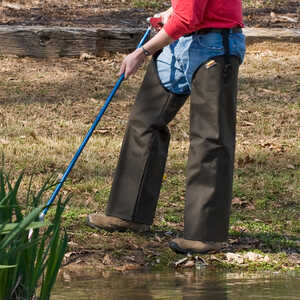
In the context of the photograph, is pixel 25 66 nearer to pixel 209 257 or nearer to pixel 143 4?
pixel 143 4

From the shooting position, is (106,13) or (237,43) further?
(106,13)

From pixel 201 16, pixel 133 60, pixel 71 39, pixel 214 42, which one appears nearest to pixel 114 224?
pixel 133 60

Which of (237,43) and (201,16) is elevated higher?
(201,16)

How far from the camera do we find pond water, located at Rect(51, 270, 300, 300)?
14.1 ft

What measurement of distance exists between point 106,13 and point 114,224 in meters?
9.07

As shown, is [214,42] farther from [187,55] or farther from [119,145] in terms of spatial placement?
[119,145]

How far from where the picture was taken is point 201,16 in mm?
4711

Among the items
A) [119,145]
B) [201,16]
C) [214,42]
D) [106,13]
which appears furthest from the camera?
[106,13]

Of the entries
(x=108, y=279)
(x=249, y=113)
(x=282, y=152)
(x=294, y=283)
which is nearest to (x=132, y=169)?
(x=108, y=279)

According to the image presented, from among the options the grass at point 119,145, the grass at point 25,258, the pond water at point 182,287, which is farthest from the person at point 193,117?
the grass at point 25,258

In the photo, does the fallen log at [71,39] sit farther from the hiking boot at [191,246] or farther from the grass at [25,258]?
the grass at [25,258]

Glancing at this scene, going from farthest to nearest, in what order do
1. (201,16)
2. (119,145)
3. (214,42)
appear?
(119,145) < (214,42) < (201,16)

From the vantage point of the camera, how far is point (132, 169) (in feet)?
17.4

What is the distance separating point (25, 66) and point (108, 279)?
22.1 ft
